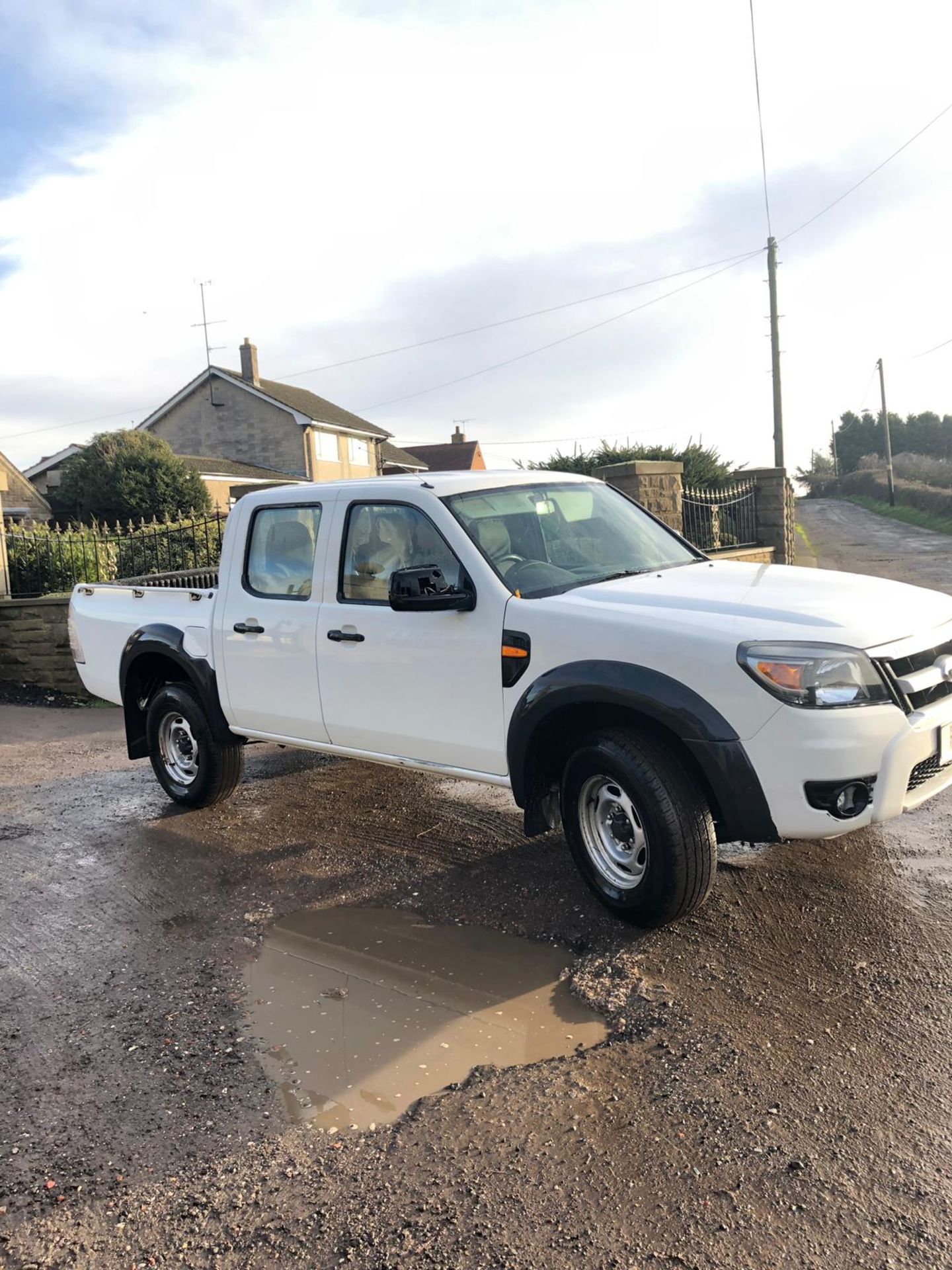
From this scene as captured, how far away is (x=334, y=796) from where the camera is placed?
6684 mm

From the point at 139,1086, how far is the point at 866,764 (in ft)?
8.99

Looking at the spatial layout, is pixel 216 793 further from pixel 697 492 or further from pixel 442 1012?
pixel 697 492

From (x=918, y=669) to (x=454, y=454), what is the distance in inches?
2482

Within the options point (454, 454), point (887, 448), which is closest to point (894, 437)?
point (887, 448)

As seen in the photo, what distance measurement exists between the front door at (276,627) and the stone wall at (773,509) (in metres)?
10.2

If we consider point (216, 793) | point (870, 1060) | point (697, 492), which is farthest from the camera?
point (697, 492)

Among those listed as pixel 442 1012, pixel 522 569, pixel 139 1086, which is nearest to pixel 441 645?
pixel 522 569

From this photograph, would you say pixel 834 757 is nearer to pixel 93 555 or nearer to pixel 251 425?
pixel 93 555

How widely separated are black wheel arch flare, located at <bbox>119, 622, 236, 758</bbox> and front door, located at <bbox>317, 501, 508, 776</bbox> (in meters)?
1.09

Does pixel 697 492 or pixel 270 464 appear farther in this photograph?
pixel 270 464

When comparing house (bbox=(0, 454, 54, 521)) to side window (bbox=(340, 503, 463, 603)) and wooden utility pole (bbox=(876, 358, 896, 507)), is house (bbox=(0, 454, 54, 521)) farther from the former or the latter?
wooden utility pole (bbox=(876, 358, 896, 507))

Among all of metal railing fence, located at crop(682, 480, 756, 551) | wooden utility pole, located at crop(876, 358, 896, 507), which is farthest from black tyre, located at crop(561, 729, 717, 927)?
wooden utility pole, located at crop(876, 358, 896, 507)

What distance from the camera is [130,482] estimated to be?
1276 inches

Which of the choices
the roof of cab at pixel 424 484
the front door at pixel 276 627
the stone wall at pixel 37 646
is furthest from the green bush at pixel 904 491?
the front door at pixel 276 627
